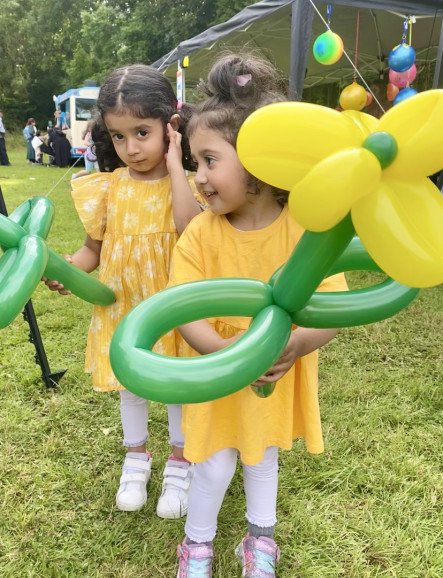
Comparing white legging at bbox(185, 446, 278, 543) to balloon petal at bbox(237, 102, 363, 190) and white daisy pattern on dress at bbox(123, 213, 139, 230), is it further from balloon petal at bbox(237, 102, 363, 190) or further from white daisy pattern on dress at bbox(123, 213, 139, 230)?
balloon petal at bbox(237, 102, 363, 190)

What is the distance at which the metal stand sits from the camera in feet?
6.31

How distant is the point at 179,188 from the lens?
3.86 feet

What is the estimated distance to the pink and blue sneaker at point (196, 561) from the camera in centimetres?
119

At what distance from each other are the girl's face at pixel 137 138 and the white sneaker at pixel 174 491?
0.85 metres

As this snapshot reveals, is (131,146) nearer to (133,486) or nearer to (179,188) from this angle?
(179,188)

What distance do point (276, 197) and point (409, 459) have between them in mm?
1077

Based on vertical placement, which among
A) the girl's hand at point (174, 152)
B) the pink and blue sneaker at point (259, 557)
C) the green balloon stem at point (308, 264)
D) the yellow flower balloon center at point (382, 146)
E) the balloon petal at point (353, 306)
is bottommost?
the pink and blue sneaker at point (259, 557)

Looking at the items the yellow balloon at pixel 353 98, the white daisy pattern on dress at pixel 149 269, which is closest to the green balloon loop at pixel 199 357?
the white daisy pattern on dress at pixel 149 269

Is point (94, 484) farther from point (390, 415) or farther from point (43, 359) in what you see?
point (390, 415)

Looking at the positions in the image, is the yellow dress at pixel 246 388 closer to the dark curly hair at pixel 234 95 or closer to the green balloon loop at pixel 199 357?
the dark curly hair at pixel 234 95

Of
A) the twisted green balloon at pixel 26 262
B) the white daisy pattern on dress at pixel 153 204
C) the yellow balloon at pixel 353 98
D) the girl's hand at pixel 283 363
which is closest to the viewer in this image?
the twisted green balloon at pixel 26 262

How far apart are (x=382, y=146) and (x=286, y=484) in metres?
1.27

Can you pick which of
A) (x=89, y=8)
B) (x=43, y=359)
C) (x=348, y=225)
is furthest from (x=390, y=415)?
(x=89, y=8)

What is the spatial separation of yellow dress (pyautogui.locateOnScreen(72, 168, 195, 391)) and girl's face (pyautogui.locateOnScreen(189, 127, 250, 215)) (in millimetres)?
357
